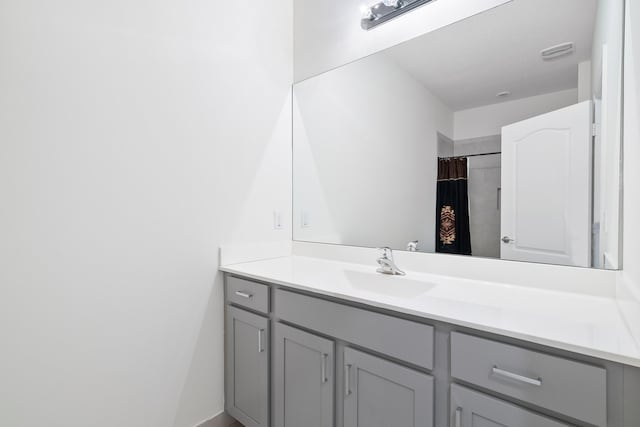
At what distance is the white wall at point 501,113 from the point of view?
119 centimetres

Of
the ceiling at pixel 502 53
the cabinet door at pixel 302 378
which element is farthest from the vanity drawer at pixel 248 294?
the ceiling at pixel 502 53

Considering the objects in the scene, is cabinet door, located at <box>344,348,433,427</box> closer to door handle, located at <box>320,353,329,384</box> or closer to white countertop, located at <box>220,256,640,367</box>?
door handle, located at <box>320,353,329,384</box>

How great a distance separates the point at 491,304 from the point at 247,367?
1132 millimetres

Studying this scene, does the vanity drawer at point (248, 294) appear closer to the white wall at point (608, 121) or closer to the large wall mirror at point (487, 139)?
the large wall mirror at point (487, 139)

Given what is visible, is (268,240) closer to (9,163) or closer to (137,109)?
(137,109)

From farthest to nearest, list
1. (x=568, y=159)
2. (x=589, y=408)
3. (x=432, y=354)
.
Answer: (x=568, y=159), (x=432, y=354), (x=589, y=408)

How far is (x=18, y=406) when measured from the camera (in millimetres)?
1081

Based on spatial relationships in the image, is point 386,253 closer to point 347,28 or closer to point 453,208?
point 453,208

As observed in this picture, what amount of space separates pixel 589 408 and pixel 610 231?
2.01 feet

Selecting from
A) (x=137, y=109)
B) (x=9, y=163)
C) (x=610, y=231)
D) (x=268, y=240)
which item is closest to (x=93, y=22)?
(x=137, y=109)

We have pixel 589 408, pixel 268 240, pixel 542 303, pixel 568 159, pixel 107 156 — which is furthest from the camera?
pixel 268 240

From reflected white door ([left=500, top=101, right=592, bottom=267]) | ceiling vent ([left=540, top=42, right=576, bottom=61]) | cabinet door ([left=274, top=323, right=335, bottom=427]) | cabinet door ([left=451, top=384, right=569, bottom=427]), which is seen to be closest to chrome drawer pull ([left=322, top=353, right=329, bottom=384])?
cabinet door ([left=274, top=323, right=335, bottom=427])

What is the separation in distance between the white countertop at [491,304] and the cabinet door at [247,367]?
24 centimetres

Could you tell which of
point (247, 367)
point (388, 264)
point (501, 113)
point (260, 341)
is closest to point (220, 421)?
point (247, 367)
